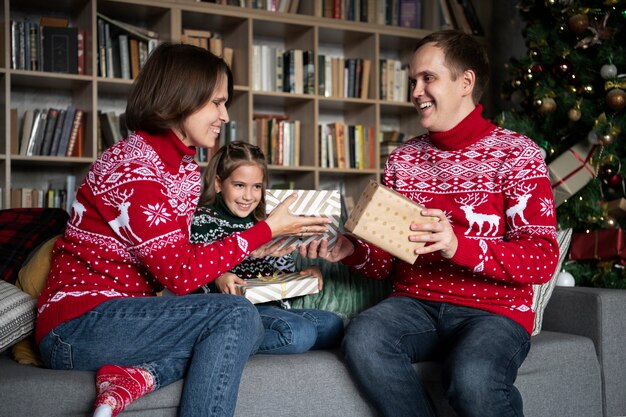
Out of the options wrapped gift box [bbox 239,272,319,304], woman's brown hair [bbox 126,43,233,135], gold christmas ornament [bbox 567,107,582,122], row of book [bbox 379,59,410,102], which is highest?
row of book [bbox 379,59,410,102]

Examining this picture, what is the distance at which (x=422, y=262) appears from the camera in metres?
1.92

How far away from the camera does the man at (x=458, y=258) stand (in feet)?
5.36

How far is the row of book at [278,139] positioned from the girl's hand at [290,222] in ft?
7.97

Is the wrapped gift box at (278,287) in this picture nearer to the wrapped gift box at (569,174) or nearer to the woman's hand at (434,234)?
the woman's hand at (434,234)

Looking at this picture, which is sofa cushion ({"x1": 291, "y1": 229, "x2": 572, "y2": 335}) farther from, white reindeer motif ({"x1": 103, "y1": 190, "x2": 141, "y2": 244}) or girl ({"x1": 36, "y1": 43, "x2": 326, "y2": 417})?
white reindeer motif ({"x1": 103, "y1": 190, "x2": 141, "y2": 244})

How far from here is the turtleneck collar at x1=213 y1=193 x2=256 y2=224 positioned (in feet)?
7.66

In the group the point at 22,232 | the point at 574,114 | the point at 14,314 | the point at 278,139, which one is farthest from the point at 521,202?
the point at 278,139

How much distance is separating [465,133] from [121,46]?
256 centimetres

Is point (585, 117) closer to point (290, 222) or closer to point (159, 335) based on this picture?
point (290, 222)

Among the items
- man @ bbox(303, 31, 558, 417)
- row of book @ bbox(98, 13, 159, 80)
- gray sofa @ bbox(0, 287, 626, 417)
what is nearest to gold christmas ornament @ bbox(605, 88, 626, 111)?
gray sofa @ bbox(0, 287, 626, 417)

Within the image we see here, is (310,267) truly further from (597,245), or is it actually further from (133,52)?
(133,52)

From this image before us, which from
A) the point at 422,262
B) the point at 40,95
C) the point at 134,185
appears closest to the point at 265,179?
the point at 422,262

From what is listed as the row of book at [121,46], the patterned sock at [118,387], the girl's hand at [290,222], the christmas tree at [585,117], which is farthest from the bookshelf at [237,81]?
the patterned sock at [118,387]

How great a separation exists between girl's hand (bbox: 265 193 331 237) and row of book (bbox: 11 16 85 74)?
2.44m
